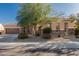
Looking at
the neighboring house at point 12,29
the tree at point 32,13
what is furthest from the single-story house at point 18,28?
the tree at point 32,13

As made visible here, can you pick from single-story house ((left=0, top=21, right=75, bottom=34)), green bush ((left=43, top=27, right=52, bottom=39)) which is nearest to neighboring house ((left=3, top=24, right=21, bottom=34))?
single-story house ((left=0, top=21, right=75, bottom=34))

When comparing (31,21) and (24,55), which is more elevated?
(31,21)

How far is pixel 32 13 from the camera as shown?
8.27 metres

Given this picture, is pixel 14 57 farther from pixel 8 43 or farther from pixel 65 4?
pixel 65 4

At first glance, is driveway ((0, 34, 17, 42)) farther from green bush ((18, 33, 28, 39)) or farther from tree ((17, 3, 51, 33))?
tree ((17, 3, 51, 33))

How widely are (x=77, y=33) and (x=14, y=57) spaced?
1.07 m

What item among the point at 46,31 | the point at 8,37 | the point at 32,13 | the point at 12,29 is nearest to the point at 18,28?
the point at 12,29

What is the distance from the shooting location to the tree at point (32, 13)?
27.0 feet

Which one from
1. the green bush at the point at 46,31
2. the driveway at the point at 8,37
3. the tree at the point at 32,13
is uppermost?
the tree at the point at 32,13

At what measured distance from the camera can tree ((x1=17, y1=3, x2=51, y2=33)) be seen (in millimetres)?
8242

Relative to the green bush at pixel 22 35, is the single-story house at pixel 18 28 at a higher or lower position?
higher

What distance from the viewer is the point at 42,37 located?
8273mm

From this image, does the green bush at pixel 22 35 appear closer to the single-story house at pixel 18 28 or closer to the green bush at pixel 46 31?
the single-story house at pixel 18 28

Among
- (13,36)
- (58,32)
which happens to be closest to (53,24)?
(58,32)
